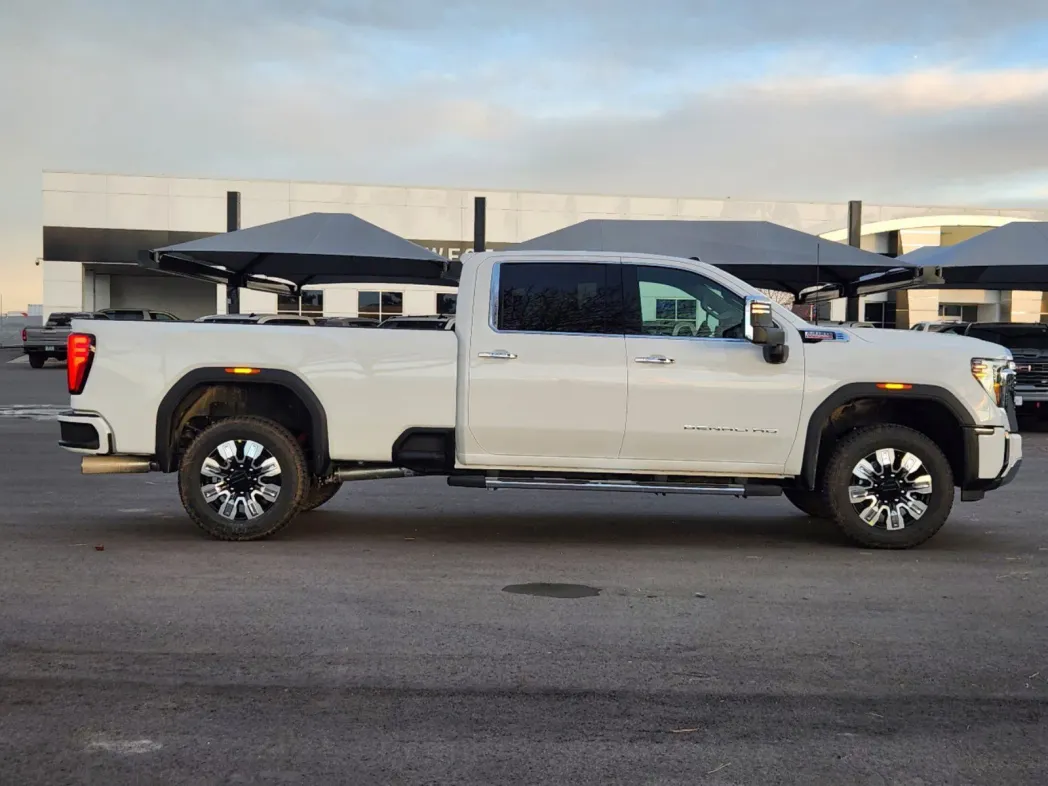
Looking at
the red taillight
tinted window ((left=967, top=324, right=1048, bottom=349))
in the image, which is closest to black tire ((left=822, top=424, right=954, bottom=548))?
the red taillight

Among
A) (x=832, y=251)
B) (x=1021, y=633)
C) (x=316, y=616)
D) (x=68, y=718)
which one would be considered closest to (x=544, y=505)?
(x=316, y=616)

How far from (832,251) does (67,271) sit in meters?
33.9

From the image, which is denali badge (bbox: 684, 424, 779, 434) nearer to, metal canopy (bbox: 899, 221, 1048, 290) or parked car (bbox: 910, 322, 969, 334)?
parked car (bbox: 910, 322, 969, 334)

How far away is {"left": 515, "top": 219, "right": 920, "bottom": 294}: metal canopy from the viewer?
17078 millimetres

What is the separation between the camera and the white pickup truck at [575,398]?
7.19 metres

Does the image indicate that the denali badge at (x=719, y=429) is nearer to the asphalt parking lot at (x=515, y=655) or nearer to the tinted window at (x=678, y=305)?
the tinted window at (x=678, y=305)

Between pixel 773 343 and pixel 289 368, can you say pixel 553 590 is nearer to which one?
pixel 773 343

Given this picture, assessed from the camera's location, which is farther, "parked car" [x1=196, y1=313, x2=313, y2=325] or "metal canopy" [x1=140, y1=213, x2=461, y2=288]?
"metal canopy" [x1=140, y1=213, x2=461, y2=288]

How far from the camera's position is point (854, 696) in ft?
14.5

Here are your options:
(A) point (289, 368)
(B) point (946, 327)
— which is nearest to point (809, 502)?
(A) point (289, 368)

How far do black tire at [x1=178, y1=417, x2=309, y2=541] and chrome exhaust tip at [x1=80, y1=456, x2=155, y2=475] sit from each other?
30 cm

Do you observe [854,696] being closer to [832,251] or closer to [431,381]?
[431,381]

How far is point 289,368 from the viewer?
24.1 ft

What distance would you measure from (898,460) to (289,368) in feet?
14.2
